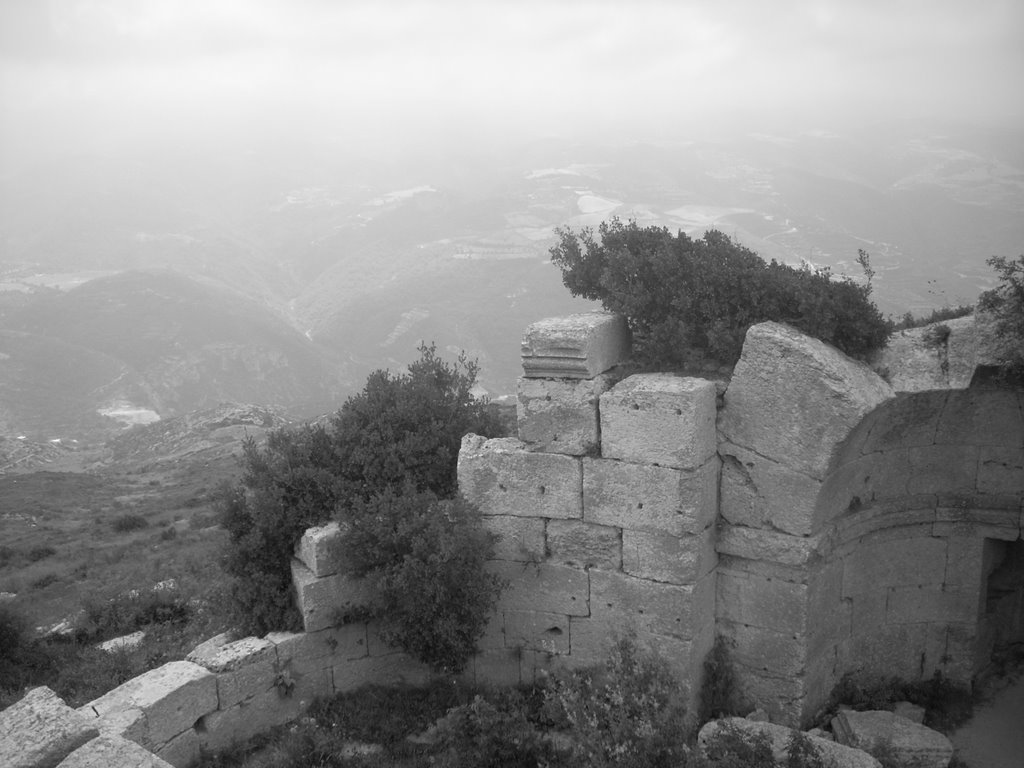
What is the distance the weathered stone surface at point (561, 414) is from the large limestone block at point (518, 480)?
0.15m

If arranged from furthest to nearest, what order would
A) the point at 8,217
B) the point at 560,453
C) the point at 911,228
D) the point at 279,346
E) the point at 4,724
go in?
the point at 8,217, the point at 279,346, the point at 911,228, the point at 560,453, the point at 4,724

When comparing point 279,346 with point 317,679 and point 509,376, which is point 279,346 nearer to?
point 509,376

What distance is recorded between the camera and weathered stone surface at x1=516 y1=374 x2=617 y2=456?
9.37 meters

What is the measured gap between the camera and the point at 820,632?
9445 millimetres

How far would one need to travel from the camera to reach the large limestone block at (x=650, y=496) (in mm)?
8867

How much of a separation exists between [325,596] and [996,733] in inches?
296

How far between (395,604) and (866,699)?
18.1 feet

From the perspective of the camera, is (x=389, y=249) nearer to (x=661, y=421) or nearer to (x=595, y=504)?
(x=595, y=504)

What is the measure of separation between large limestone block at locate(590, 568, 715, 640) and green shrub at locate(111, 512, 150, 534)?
678 inches

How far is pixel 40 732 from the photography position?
20.3 ft

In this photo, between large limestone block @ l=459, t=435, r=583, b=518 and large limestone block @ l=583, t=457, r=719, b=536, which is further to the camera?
large limestone block @ l=459, t=435, r=583, b=518

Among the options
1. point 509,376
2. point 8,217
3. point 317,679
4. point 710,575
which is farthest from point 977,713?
point 8,217

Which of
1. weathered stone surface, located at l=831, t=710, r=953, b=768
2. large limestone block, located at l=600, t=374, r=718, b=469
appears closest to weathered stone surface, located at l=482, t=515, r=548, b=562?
large limestone block, located at l=600, t=374, r=718, b=469

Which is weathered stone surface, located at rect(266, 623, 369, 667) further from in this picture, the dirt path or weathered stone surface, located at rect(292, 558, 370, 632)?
the dirt path
